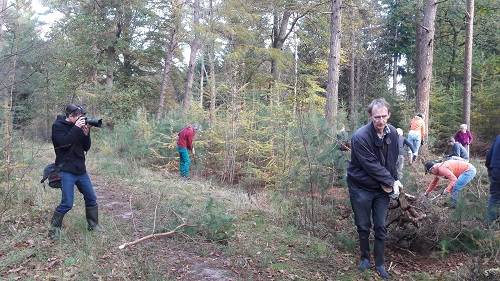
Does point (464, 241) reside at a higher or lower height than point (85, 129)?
lower

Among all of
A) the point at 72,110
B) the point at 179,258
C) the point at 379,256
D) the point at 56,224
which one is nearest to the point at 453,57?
the point at 379,256

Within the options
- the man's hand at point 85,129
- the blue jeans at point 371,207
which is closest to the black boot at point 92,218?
the man's hand at point 85,129

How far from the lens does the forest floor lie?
380 cm

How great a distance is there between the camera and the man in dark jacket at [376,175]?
4070 millimetres

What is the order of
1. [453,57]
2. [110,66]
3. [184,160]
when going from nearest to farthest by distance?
[184,160] → [110,66] → [453,57]

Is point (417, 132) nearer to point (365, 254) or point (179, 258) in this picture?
point (365, 254)

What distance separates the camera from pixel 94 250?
4242 mm

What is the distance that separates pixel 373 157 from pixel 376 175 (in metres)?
0.21

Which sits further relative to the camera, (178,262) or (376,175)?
(178,262)

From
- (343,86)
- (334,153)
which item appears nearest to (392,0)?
(343,86)

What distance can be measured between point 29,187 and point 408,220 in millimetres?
5991

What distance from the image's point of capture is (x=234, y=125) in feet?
34.3

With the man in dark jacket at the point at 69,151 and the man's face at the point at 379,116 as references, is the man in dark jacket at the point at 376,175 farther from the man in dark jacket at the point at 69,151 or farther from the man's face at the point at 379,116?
the man in dark jacket at the point at 69,151

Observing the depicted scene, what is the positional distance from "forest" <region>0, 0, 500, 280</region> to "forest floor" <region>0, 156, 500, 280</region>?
3cm
